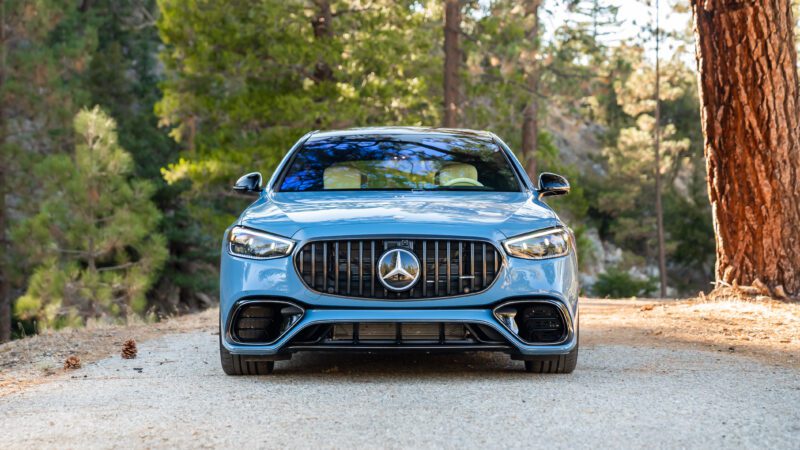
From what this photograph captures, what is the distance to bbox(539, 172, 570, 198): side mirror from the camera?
26.6 ft

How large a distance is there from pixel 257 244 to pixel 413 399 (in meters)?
1.42

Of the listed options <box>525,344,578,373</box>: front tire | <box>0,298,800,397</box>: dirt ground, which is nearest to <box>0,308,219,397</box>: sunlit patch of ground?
<box>0,298,800,397</box>: dirt ground

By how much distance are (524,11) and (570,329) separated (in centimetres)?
2218

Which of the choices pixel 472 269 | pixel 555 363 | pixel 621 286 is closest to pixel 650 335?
pixel 555 363

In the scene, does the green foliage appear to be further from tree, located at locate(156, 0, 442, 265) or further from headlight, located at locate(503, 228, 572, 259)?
headlight, located at locate(503, 228, 572, 259)

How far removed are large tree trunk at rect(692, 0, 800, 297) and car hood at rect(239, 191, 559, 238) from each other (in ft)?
15.8

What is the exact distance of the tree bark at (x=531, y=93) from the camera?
27.7 m

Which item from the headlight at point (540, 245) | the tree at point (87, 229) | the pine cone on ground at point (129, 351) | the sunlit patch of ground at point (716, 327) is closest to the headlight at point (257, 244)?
the headlight at point (540, 245)

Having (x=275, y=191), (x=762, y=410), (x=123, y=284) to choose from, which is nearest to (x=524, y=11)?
(x=123, y=284)

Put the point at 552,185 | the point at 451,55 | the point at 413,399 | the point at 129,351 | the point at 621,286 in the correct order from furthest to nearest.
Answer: the point at 621,286 < the point at 451,55 < the point at 129,351 < the point at 552,185 < the point at 413,399

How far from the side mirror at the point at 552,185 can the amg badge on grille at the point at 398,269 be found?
1692 mm

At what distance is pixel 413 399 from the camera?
625 cm

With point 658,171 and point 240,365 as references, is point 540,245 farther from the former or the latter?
point 658,171

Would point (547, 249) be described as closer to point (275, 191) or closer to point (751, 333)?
point (275, 191)
